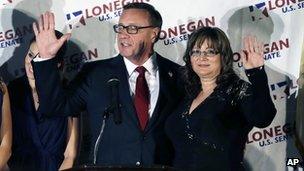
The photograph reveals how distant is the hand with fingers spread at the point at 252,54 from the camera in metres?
3.95

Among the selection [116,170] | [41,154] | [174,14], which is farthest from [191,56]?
[116,170]

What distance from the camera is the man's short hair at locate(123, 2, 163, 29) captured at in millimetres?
4418

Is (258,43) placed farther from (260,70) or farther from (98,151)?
(98,151)

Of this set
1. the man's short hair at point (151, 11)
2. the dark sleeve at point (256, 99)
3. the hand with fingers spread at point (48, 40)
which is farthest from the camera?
the man's short hair at point (151, 11)

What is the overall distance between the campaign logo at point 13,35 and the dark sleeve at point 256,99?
168 centimetres

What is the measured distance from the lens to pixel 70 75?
4520 millimetres

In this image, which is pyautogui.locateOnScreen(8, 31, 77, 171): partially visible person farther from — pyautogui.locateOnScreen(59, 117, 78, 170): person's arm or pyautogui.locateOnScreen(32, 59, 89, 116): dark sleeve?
pyautogui.locateOnScreen(32, 59, 89, 116): dark sleeve

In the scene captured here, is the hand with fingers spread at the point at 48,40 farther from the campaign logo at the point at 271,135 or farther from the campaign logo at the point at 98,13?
the campaign logo at the point at 271,135

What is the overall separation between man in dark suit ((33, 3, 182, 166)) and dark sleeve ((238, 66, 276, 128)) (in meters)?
0.59

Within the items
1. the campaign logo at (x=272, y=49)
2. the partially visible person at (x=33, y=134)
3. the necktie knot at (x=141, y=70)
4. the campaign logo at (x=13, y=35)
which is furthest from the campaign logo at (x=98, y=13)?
the campaign logo at (x=272, y=49)

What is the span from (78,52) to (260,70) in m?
1.43

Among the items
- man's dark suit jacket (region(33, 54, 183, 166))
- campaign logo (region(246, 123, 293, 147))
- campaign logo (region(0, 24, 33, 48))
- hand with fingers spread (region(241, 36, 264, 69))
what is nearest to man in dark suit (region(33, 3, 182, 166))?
man's dark suit jacket (region(33, 54, 183, 166))

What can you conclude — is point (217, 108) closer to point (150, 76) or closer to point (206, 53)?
point (206, 53)

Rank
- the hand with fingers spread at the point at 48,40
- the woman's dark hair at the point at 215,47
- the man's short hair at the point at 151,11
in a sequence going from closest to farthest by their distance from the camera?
the hand with fingers spread at the point at 48,40, the woman's dark hair at the point at 215,47, the man's short hair at the point at 151,11
